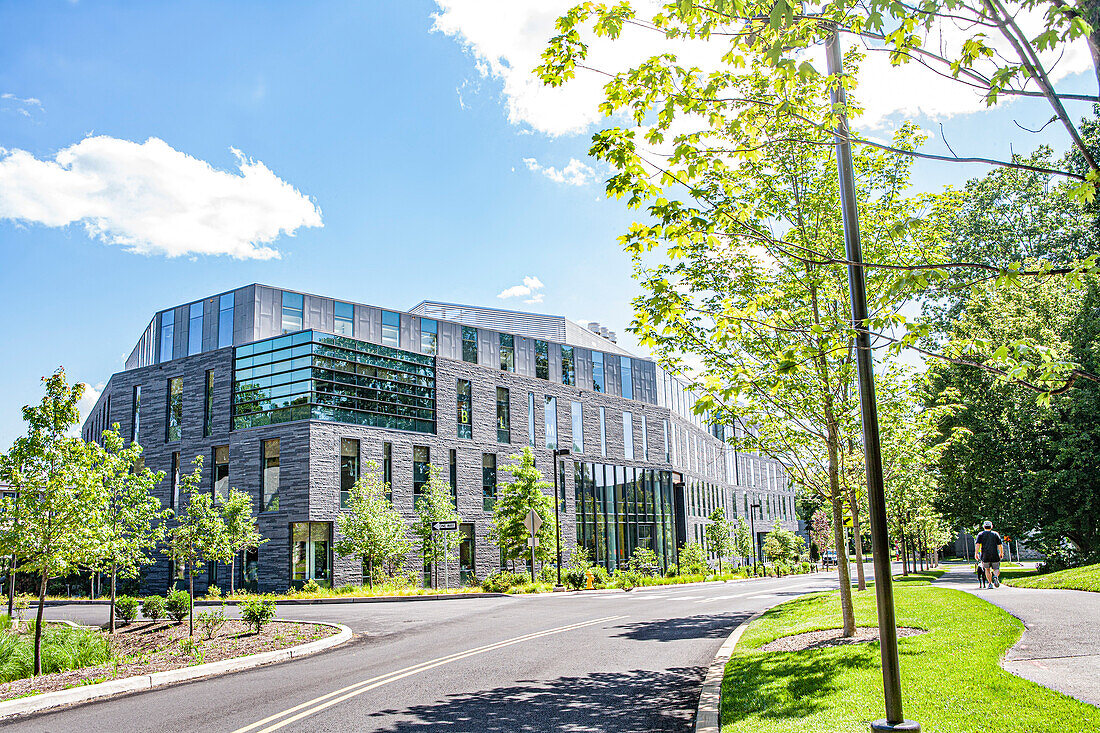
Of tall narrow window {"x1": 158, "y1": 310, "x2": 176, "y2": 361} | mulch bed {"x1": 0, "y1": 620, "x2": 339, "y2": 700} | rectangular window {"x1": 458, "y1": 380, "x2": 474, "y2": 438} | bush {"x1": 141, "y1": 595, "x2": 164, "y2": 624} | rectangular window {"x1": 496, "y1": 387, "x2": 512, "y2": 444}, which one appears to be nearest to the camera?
→ mulch bed {"x1": 0, "y1": 620, "x2": 339, "y2": 700}

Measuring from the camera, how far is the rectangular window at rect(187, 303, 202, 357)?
40.8 metres

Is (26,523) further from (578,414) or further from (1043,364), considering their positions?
(578,414)

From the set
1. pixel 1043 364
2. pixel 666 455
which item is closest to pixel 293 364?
pixel 666 455

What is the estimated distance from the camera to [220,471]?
3894 centimetres

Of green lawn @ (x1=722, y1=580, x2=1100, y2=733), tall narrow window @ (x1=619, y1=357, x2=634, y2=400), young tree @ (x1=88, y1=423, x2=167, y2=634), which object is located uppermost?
tall narrow window @ (x1=619, y1=357, x2=634, y2=400)

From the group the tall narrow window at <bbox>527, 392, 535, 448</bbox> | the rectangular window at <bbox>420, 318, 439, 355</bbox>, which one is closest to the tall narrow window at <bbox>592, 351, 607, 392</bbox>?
the tall narrow window at <bbox>527, 392, 535, 448</bbox>

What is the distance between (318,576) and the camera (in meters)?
35.6

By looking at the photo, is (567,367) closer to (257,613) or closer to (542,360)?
(542,360)

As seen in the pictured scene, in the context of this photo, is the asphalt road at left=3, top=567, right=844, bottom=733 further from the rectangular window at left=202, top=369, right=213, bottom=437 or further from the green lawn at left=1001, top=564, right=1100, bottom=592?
the rectangular window at left=202, top=369, right=213, bottom=437

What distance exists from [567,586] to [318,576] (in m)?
11.7

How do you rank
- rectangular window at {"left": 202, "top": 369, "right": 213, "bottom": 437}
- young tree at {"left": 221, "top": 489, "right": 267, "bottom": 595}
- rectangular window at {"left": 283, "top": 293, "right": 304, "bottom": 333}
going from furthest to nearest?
rectangular window at {"left": 283, "top": 293, "right": 304, "bottom": 333} < rectangular window at {"left": 202, "top": 369, "right": 213, "bottom": 437} < young tree at {"left": 221, "top": 489, "right": 267, "bottom": 595}

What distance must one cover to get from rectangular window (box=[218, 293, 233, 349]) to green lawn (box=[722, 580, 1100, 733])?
34431mm

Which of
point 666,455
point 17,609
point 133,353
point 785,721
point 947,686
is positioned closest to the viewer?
point 785,721

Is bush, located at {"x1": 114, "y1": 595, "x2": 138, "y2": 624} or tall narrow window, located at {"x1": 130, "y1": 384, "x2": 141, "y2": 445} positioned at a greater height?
tall narrow window, located at {"x1": 130, "y1": 384, "x2": 141, "y2": 445}
